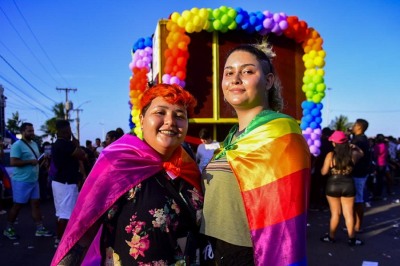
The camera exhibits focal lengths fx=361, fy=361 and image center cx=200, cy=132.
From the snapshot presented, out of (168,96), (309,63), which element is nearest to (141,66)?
(309,63)

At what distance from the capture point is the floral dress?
1.85 m

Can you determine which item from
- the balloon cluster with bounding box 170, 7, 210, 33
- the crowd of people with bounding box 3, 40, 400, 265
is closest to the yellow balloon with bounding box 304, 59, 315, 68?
the balloon cluster with bounding box 170, 7, 210, 33

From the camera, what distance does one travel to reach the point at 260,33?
20.4ft

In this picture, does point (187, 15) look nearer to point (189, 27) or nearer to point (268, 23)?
point (189, 27)

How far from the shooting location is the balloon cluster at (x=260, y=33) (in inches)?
229

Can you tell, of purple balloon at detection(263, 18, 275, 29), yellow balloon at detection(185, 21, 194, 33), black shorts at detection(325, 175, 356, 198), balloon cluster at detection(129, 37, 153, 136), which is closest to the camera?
black shorts at detection(325, 175, 356, 198)

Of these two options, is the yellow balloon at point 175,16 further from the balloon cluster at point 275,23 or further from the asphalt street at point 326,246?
the asphalt street at point 326,246

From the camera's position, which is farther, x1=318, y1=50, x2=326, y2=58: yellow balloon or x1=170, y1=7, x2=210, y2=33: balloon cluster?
x1=318, y1=50, x2=326, y2=58: yellow balloon

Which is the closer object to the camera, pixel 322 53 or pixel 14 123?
pixel 322 53

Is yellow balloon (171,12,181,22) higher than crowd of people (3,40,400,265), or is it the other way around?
yellow balloon (171,12,181,22)

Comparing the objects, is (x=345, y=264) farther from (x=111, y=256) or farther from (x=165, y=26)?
(x=165, y=26)

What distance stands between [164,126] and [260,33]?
4.67 meters

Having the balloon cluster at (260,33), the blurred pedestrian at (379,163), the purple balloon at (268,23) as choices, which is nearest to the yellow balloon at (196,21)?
the balloon cluster at (260,33)

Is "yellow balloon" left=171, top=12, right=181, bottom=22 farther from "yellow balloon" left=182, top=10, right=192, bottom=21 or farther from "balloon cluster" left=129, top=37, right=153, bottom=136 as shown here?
"balloon cluster" left=129, top=37, right=153, bottom=136
